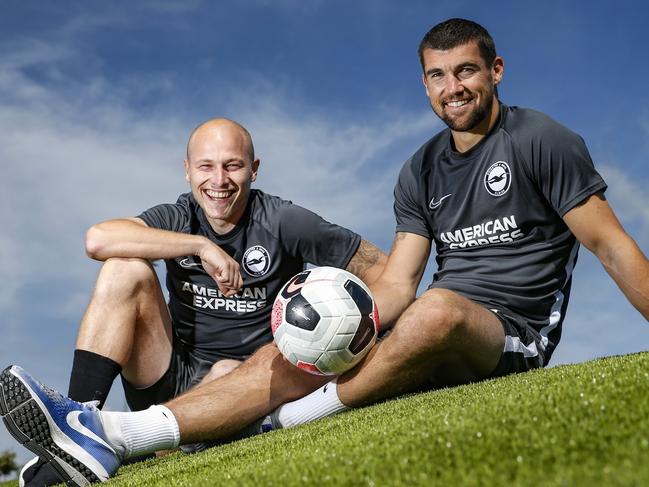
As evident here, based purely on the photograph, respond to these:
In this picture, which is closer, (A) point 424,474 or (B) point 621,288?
(A) point 424,474

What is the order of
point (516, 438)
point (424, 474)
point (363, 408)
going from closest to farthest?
point (424, 474)
point (516, 438)
point (363, 408)

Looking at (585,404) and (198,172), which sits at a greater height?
(198,172)

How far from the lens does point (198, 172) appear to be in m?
5.93

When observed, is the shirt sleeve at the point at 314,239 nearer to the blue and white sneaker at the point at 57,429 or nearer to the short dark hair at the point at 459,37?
the short dark hair at the point at 459,37

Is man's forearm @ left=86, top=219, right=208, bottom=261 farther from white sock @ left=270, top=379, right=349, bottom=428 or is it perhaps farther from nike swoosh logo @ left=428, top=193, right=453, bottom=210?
nike swoosh logo @ left=428, top=193, right=453, bottom=210

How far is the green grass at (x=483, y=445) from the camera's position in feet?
6.81

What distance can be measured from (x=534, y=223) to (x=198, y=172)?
2796 millimetres

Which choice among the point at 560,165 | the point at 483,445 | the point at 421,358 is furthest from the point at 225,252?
the point at 483,445

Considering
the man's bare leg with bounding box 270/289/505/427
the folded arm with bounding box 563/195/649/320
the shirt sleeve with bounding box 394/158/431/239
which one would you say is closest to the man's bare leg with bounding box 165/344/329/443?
the man's bare leg with bounding box 270/289/505/427

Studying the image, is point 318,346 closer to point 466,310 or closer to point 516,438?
point 466,310

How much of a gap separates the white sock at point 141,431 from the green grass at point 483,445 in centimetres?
26

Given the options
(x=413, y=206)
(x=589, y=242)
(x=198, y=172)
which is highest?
(x=198, y=172)

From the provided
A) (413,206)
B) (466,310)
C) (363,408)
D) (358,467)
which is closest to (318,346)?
(363,408)

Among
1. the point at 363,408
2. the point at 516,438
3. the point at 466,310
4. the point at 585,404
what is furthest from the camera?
the point at 363,408
